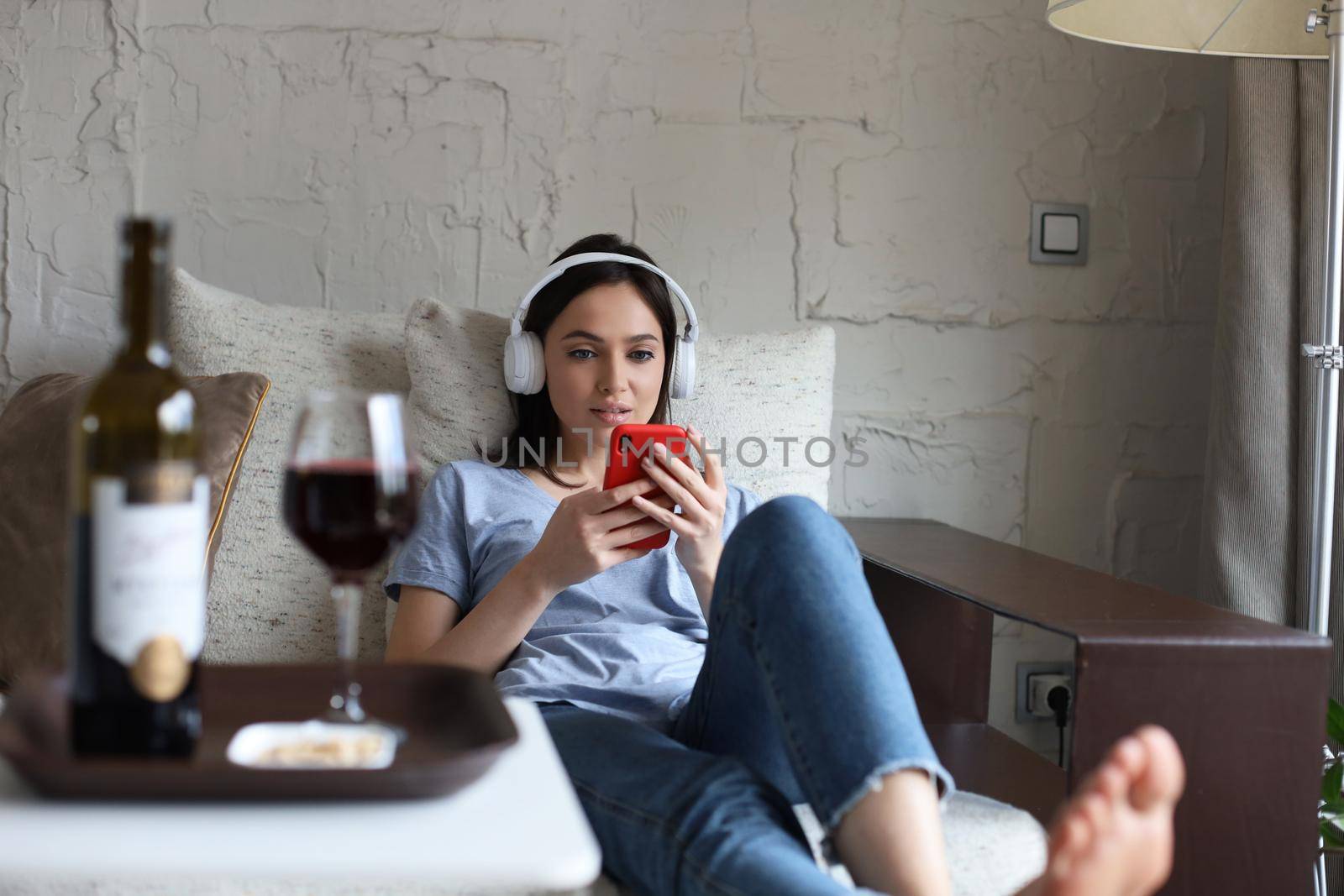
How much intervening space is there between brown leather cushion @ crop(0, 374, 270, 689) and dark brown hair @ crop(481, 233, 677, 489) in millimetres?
332

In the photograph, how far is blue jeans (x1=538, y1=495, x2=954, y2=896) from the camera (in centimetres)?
95

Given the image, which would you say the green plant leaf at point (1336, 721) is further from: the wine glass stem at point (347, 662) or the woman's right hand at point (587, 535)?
the wine glass stem at point (347, 662)

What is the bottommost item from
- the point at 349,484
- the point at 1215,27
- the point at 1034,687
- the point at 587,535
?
the point at 1034,687

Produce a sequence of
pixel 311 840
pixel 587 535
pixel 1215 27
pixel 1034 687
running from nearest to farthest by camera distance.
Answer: pixel 311 840 < pixel 587 535 < pixel 1215 27 < pixel 1034 687

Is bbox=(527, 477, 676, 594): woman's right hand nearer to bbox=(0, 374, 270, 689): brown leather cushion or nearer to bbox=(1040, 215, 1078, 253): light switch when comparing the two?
bbox=(0, 374, 270, 689): brown leather cushion

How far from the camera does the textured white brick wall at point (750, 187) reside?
6.16 ft

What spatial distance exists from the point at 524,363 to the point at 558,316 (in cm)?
8

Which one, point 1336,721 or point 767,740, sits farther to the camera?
point 1336,721

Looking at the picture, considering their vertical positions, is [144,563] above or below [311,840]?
above

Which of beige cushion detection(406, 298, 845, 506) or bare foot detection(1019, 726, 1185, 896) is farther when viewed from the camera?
beige cushion detection(406, 298, 845, 506)

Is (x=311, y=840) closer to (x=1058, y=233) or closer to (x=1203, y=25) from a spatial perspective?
(x=1203, y=25)

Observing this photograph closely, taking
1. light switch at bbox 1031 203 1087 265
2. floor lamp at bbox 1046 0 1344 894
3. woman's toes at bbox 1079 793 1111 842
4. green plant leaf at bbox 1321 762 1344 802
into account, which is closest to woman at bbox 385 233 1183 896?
woman's toes at bbox 1079 793 1111 842

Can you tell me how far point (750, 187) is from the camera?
2.03 m

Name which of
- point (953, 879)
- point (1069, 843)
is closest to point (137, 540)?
point (1069, 843)
